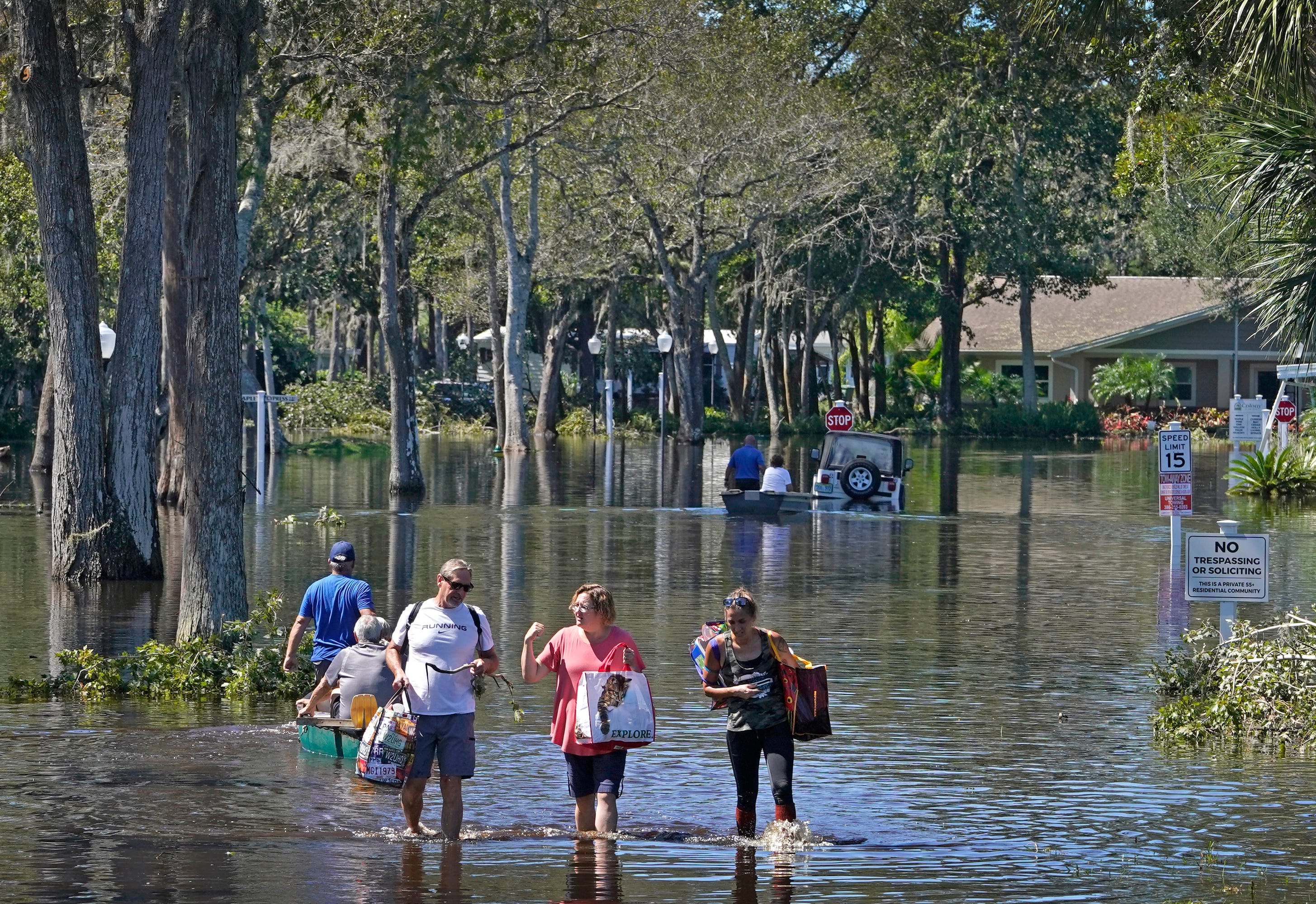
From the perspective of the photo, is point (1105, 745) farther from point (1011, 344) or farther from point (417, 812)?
point (1011, 344)

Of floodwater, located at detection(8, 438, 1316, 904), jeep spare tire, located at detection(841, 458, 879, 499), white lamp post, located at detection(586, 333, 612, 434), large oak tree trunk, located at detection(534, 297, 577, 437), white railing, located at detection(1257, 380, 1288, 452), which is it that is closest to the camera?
floodwater, located at detection(8, 438, 1316, 904)

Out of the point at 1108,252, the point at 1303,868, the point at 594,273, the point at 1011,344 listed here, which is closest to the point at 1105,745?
the point at 1303,868

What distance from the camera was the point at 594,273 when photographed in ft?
183

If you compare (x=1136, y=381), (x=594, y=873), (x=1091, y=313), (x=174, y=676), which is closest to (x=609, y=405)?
(x=1136, y=381)

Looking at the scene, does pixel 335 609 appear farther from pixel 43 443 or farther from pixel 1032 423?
pixel 1032 423

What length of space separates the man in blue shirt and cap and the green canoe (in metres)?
0.50

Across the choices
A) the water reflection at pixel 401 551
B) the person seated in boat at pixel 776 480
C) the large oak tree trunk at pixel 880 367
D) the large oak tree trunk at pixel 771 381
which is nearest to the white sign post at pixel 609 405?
the large oak tree trunk at pixel 771 381

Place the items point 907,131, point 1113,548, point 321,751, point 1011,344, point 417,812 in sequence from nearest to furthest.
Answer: point 417,812 < point 321,751 < point 1113,548 < point 907,131 < point 1011,344

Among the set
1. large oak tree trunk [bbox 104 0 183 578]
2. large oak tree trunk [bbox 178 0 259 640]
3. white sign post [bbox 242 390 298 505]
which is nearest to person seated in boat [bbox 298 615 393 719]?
large oak tree trunk [bbox 178 0 259 640]

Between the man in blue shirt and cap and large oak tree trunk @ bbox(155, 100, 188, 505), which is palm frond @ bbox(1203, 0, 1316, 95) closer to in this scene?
the man in blue shirt and cap

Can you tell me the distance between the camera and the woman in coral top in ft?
29.6

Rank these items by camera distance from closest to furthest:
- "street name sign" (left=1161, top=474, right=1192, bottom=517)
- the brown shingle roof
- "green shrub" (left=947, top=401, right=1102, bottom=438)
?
"street name sign" (left=1161, top=474, right=1192, bottom=517) < "green shrub" (left=947, top=401, right=1102, bottom=438) < the brown shingle roof

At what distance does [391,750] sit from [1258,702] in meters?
5.98

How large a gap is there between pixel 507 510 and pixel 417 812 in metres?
21.1
